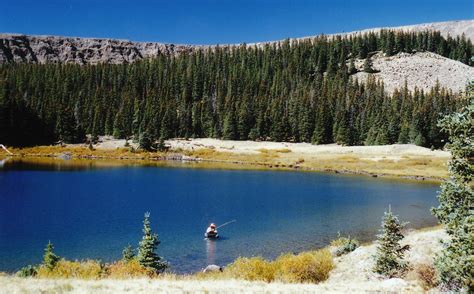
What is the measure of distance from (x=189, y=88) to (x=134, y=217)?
142m

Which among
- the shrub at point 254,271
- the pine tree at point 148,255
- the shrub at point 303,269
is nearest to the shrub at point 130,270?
the pine tree at point 148,255

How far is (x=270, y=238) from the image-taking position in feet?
126

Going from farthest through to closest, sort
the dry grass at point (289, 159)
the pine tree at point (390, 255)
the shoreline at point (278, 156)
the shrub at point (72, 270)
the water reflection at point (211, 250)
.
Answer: the shoreline at point (278, 156), the dry grass at point (289, 159), the water reflection at point (211, 250), the pine tree at point (390, 255), the shrub at point (72, 270)

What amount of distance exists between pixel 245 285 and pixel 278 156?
300 feet

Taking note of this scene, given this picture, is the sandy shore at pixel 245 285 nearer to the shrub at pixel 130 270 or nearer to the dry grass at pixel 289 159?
the shrub at pixel 130 270

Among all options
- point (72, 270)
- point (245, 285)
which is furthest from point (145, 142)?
point (245, 285)

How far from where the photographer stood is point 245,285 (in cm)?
1952

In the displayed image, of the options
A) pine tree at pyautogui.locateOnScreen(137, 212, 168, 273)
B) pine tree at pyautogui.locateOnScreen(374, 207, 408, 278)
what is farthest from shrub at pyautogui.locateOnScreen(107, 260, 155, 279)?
pine tree at pyautogui.locateOnScreen(374, 207, 408, 278)

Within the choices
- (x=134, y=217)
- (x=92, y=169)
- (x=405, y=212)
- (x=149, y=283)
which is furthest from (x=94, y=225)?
(x=92, y=169)

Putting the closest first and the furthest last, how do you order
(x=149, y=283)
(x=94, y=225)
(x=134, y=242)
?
(x=149, y=283) → (x=134, y=242) → (x=94, y=225)

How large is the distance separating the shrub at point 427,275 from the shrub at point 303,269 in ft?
17.7

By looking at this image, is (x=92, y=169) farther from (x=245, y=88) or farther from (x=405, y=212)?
(x=245, y=88)

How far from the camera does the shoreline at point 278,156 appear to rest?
93.4 m

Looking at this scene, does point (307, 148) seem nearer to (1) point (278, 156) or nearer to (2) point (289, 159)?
(1) point (278, 156)
